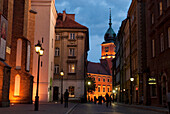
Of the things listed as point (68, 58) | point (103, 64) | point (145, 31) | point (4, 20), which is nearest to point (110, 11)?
point (103, 64)

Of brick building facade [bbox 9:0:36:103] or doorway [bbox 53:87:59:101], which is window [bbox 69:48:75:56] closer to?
doorway [bbox 53:87:59:101]

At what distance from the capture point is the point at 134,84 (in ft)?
138

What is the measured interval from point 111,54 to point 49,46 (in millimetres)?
111565

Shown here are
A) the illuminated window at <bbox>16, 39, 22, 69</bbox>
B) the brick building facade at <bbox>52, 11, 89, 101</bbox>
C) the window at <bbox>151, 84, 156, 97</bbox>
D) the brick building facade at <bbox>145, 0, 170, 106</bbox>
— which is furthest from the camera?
the brick building facade at <bbox>52, 11, 89, 101</bbox>

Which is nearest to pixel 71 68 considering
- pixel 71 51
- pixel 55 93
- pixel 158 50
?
pixel 71 51

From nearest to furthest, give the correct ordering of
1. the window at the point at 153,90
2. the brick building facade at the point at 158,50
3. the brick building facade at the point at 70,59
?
the brick building facade at the point at 158,50 → the window at the point at 153,90 → the brick building facade at the point at 70,59

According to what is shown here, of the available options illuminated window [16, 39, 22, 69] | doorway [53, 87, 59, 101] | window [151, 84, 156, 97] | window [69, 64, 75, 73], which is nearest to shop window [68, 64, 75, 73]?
window [69, 64, 75, 73]

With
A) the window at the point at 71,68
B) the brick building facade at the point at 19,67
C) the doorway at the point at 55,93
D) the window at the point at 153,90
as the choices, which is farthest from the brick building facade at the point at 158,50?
the doorway at the point at 55,93

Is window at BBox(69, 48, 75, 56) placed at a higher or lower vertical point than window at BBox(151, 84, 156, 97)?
higher

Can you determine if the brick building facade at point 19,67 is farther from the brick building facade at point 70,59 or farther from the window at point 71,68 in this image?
the window at point 71,68

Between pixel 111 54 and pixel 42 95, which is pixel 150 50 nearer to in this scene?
pixel 42 95

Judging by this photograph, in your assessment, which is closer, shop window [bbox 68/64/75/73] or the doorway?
the doorway

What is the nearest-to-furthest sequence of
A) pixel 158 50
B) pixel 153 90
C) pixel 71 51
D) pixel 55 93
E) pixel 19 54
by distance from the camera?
pixel 158 50
pixel 19 54
pixel 153 90
pixel 55 93
pixel 71 51

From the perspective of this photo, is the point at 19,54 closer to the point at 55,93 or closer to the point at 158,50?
the point at 158,50
